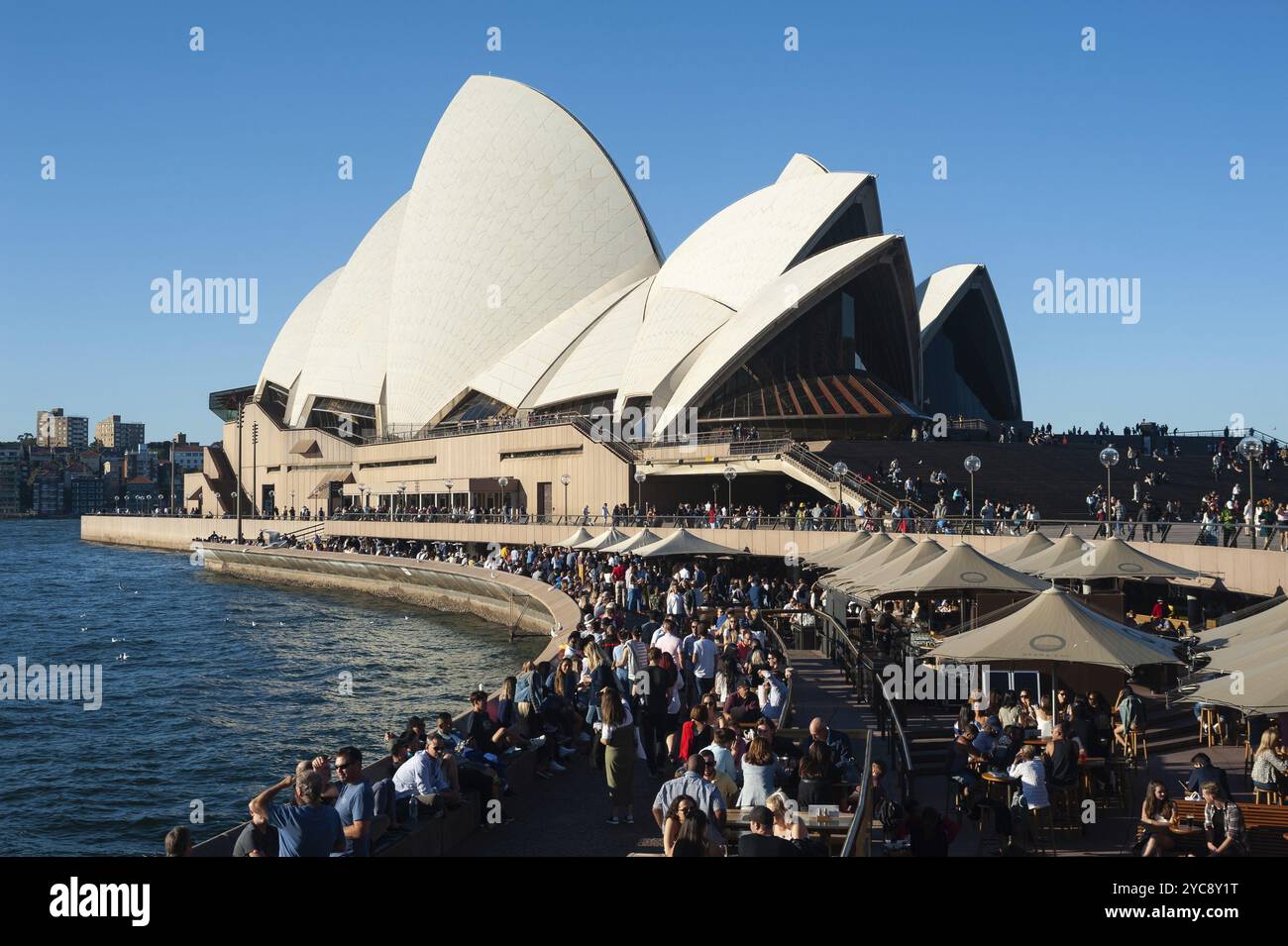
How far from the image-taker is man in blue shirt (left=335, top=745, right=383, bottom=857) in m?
6.61

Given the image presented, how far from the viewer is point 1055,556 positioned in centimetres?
1647

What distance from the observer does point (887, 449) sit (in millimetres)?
37125

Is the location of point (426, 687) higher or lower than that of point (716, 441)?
lower

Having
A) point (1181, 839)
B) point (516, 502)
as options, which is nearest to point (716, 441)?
point (516, 502)

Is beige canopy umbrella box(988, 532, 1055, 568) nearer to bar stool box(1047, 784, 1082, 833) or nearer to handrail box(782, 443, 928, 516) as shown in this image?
bar stool box(1047, 784, 1082, 833)

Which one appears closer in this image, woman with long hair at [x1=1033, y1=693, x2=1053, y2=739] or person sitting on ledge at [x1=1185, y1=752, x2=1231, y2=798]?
person sitting on ledge at [x1=1185, y1=752, x2=1231, y2=798]

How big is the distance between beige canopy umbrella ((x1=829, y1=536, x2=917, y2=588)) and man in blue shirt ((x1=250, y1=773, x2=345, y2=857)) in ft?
35.7

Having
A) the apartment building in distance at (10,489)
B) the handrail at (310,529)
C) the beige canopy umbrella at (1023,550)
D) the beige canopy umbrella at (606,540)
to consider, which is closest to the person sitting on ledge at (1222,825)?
the beige canopy umbrella at (1023,550)

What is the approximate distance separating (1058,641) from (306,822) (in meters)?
6.58

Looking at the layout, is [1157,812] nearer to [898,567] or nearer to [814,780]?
[814,780]

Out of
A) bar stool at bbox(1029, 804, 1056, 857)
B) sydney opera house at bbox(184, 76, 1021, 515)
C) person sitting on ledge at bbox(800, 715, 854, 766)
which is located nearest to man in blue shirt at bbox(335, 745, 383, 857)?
person sitting on ledge at bbox(800, 715, 854, 766)

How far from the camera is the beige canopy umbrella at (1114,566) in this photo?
582 inches
